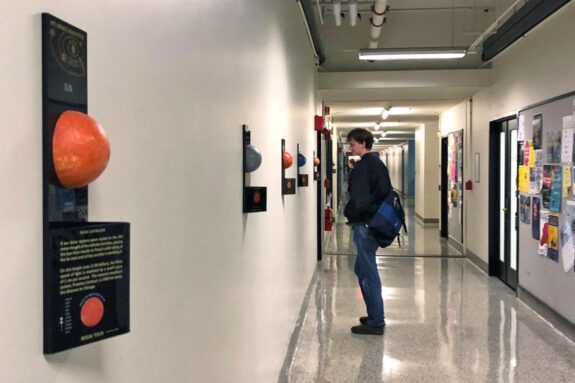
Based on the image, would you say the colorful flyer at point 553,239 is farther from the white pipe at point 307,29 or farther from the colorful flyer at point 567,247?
the white pipe at point 307,29

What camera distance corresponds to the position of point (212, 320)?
66.4 inches

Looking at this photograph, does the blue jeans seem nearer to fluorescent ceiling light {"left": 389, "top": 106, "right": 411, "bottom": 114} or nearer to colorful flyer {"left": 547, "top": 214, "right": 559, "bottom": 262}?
colorful flyer {"left": 547, "top": 214, "right": 559, "bottom": 262}

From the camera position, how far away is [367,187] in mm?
4160

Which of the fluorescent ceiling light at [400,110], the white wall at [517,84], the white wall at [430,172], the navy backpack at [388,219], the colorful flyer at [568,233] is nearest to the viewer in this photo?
the colorful flyer at [568,233]

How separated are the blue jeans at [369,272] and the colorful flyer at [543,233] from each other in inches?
59.8

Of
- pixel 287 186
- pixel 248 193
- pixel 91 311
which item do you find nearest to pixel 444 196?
pixel 287 186

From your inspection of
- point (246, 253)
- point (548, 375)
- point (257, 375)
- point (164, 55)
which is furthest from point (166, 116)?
point (548, 375)

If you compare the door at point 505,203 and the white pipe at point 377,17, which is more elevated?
the white pipe at point 377,17

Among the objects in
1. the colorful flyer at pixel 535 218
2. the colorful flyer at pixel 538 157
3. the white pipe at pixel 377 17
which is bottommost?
the colorful flyer at pixel 535 218

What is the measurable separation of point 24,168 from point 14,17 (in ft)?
0.68

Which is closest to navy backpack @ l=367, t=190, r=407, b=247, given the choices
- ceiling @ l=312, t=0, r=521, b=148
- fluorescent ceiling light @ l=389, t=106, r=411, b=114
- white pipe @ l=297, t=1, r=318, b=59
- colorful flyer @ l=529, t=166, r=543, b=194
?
colorful flyer @ l=529, t=166, r=543, b=194

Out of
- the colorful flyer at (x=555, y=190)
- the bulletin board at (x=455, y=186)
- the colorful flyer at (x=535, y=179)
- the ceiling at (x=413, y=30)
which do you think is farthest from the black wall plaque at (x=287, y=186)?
the bulletin board at (x=455, y=186)

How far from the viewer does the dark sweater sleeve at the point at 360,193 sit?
4137mm

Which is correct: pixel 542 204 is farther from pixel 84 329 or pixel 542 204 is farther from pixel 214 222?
pixel 84 329
